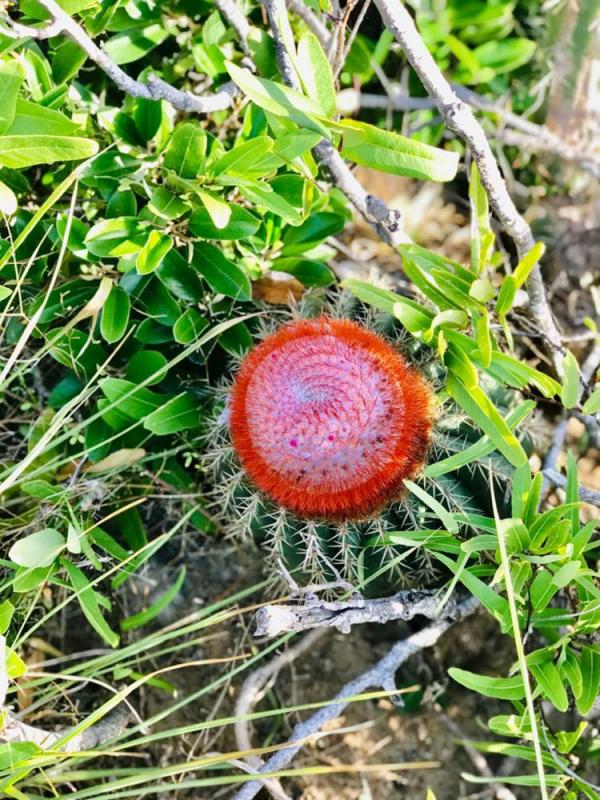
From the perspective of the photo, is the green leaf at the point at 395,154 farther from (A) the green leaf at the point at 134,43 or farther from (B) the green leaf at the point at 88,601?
(B) the green leaf at the point at 88,601

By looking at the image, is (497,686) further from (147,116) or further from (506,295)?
(147,116)

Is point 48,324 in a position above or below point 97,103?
below

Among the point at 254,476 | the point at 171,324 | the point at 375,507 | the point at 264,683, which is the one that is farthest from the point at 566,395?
the point at 264,683

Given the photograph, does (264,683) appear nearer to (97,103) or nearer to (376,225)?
(376,225)

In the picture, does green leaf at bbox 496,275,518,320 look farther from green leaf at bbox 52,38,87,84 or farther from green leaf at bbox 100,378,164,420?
green leaf at bbox 52,38,87,84

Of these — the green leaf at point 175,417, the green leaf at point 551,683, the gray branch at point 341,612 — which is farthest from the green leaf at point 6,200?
the green leaf at point 551,683

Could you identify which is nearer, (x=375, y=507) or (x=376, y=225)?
(x=375, y=507)

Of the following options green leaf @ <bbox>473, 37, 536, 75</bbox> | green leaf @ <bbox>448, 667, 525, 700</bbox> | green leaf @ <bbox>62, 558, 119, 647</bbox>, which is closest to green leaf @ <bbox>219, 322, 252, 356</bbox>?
green leaf @ <bbox>62, 558, 119, 647</bbox>
